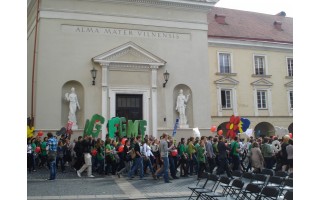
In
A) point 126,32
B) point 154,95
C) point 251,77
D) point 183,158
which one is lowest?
point 183,158

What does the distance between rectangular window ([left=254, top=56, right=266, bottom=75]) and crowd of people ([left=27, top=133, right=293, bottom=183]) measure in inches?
583

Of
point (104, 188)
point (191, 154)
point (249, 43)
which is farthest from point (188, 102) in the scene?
point (104, 188)

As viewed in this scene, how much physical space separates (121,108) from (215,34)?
12.6 meters

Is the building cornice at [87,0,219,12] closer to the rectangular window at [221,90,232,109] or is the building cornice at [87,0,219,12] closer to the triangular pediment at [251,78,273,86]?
the rectangular window at [221,90,232,109]

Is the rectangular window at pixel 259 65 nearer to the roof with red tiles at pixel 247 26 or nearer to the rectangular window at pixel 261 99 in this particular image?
the rectangular window at pixel 261 99

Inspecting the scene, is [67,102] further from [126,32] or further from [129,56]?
[126,32]

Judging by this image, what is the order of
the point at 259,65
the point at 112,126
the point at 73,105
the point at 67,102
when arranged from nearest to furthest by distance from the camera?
the point at 112,126 < the point at 73,105 < the point at 67,102 < the point at 259,65

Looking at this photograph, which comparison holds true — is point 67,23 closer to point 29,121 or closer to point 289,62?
point 29,121

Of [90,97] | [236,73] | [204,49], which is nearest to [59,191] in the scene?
[90,97]

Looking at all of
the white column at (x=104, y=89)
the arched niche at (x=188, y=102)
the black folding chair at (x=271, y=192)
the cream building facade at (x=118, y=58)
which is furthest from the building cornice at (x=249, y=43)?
the black folding chair at (x=271, y=192)

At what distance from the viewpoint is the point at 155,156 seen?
48.4ft

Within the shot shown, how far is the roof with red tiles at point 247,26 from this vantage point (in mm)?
29973

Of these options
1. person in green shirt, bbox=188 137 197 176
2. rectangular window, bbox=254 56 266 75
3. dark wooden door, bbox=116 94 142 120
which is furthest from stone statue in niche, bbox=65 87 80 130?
rectangular window, bbox=254 56 266 75

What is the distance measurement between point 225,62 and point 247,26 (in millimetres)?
5964
